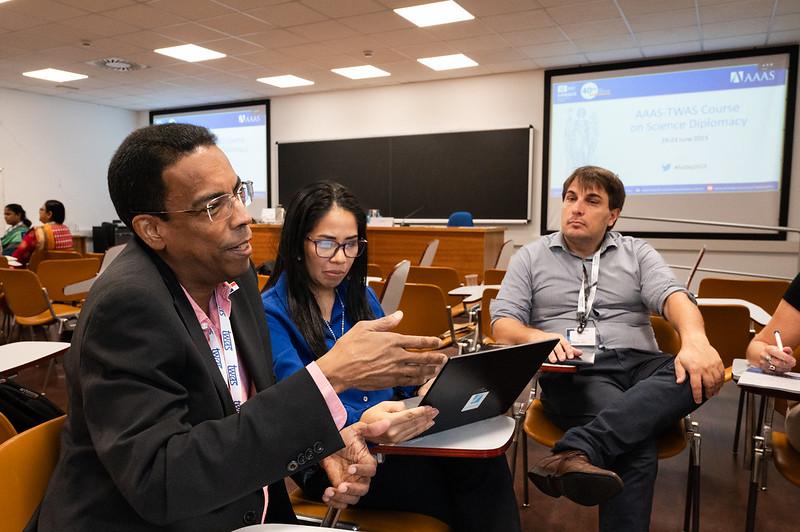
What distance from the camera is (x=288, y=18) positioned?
5750 millimetres

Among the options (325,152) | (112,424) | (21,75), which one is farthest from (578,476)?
(21,75)

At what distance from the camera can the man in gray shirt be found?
1.69 meters

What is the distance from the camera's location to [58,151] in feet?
32.4

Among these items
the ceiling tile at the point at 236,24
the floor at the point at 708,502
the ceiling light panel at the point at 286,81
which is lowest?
the floor at the point at 708,502

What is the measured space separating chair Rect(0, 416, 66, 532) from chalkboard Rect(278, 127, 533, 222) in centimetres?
707

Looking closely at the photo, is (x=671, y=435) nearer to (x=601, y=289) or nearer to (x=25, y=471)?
(x=601, y=289)

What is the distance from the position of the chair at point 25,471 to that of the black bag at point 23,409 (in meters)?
0.59

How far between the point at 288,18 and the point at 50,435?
5502 millimetres

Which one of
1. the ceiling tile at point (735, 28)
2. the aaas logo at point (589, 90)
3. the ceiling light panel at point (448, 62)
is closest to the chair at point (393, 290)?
the ceiling light panel at point (448, 62)

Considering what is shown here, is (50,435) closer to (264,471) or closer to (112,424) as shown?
(112,424)

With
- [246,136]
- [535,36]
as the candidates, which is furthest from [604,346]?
[246,136]

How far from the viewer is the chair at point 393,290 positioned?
10.9 ft

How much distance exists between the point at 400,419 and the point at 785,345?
4.96 feet

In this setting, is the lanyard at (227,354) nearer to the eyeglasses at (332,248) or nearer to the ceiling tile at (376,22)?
the eyeglasses at (332,248)
